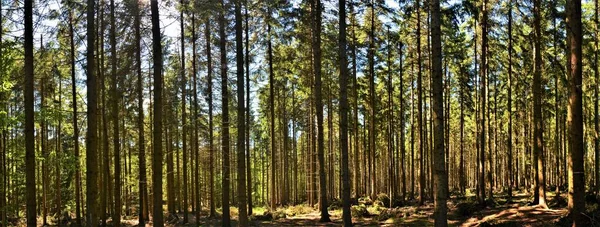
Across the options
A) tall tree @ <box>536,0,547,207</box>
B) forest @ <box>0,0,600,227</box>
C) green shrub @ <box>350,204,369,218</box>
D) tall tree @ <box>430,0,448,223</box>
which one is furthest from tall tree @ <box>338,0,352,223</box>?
tall tree @ <box>536,0,547,207</box>

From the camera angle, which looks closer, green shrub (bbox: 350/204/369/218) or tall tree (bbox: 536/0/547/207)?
tall tree (bbox: 536/0/547/207)

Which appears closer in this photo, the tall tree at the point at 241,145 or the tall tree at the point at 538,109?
the tall tree at the point at 241,145

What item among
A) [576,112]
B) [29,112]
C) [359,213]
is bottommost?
[359,213]

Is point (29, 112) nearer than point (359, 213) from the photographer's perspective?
Yes

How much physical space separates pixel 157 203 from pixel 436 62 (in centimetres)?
742

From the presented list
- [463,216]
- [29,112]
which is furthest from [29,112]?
[463,216]

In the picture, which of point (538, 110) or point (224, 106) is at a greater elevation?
point (224, 106)

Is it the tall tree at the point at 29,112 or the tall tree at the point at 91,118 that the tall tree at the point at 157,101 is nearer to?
the tall tree at the point at 91,118

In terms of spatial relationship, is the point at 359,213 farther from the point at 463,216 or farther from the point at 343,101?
the point at 343,101

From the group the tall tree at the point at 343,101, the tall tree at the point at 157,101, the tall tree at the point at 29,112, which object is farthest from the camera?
Answer: the tall tree at the point at 343,101

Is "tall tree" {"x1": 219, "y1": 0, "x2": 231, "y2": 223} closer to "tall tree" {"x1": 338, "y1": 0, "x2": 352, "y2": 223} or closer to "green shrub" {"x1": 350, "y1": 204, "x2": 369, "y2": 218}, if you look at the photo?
"tall tree" {"x1": 338, "y1": 0, "x2": 352, "y2": 223}

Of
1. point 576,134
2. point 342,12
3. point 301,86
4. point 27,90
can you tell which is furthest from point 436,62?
point 301,86

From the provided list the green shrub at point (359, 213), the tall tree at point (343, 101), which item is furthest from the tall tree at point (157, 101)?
the green shrub at point (359, 213)

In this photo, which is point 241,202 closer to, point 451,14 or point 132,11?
point 132,11
